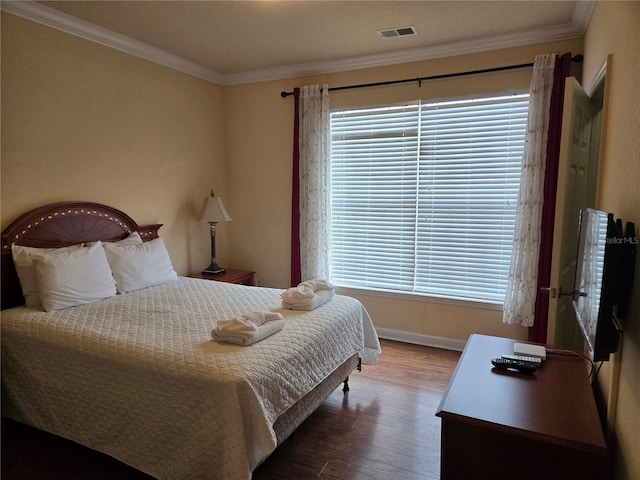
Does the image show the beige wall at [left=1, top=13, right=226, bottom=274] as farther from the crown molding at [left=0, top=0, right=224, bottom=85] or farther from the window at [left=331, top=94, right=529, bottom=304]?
the window at [left=331, top=94, right=529, bottom=304]

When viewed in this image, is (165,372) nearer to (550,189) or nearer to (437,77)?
(550,189)

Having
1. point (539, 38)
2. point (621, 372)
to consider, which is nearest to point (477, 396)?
point (621, 372)

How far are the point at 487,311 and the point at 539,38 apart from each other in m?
2.29

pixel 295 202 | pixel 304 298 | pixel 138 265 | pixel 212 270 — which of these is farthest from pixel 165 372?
pixel 295 202

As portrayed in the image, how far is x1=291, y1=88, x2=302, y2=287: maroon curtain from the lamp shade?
708 millimetres

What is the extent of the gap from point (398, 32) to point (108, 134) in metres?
2.53

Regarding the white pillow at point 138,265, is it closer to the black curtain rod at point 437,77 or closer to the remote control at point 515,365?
the black curtain rod at point 437,77

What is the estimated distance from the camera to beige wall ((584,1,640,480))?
50.4 inches

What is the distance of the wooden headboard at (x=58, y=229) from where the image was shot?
2.76 metres

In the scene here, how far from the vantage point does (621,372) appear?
143 centimetres

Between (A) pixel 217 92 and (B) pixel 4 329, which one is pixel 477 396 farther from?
(A) pixel 217 92

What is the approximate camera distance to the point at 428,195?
3.80 meters

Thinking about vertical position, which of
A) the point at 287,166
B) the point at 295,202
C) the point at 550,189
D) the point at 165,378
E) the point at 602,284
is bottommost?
the point at 165,378

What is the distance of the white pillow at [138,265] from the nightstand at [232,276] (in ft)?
1.90
